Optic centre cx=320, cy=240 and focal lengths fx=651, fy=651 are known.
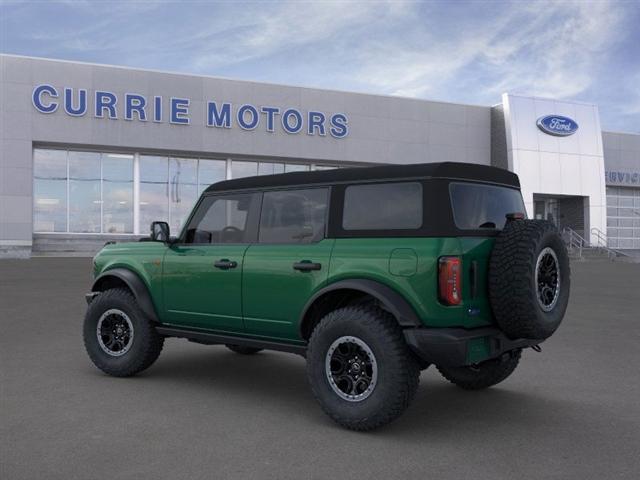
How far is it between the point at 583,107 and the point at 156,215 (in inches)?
936

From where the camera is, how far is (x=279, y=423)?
4.84 meters

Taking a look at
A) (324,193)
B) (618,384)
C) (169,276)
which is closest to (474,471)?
(324,193)

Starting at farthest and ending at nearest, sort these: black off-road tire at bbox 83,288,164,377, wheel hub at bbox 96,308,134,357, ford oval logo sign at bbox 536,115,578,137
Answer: ford oval logo sign at bbox 536,115,578,137
wheel hub at bbox 96,308,134,357
black off-road tire at bbox 83,288,164,377

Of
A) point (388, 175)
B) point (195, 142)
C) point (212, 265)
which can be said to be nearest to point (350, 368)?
point (388, 175)

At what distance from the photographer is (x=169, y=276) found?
609 centimetres

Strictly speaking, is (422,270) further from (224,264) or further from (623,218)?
(623,218)

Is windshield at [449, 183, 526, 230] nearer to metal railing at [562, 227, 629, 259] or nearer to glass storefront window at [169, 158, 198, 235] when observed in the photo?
glass storefront window at [169, 158, 198, 235]

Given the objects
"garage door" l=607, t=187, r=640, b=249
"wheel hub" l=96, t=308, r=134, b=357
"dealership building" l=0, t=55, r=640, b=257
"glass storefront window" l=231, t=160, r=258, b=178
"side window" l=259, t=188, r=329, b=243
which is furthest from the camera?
"garage door" l=607, t=187, r=640, b=249

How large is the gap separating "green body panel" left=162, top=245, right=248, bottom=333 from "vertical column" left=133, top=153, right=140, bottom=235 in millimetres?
25049

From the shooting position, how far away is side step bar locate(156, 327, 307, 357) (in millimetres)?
5242

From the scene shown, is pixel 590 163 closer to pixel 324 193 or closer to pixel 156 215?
pixel 156 215

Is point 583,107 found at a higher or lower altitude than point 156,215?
higher

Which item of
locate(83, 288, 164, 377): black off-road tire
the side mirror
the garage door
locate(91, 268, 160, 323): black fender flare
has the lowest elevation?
locate(83, 288, 164, 377): black off-road tire

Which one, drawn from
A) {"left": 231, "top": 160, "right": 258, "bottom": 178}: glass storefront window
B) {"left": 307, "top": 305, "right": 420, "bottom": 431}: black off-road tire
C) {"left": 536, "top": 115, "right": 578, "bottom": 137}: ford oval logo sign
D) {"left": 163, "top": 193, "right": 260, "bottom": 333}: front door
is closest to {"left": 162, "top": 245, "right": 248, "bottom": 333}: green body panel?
{"left": 163, "top": 193, "right": 260, "bottom": 333}: front door
